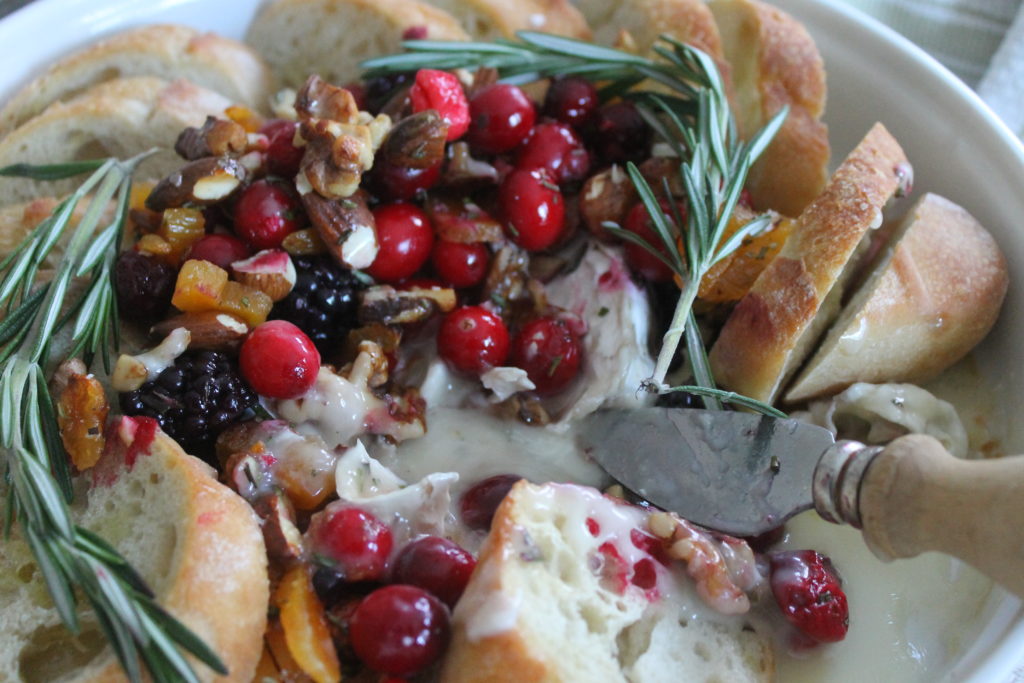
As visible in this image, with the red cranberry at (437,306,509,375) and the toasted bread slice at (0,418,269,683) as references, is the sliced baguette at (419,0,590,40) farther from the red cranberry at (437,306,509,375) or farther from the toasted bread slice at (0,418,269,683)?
the toasted bread slice at (0,418,269,683)

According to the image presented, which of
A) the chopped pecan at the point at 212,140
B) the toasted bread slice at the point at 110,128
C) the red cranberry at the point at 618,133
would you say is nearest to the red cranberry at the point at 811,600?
the red cranberry at the point at 618,133

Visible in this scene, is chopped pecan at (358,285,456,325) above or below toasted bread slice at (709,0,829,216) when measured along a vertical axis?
below

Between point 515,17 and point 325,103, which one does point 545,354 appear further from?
point 515,17

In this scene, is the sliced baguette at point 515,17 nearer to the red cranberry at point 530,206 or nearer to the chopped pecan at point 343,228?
the red cranberry at point 530,206

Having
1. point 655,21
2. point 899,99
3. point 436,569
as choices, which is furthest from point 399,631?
point 899,99

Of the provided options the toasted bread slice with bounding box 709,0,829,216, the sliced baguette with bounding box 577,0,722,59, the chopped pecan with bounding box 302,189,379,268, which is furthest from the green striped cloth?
the chopped pecan with bounding box 302,189,379,268

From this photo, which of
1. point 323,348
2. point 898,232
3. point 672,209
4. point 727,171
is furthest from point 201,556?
point 898,232
